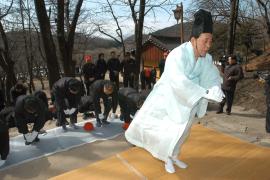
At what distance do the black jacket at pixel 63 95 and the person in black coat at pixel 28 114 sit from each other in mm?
772

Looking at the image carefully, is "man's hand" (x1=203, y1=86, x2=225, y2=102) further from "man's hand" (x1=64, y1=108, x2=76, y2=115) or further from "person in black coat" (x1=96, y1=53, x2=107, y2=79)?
"person in black coat" (x1=96, y1=53, x2=107, y2=79)

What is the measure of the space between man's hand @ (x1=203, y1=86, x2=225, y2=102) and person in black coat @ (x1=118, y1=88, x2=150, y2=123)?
99.5 inches

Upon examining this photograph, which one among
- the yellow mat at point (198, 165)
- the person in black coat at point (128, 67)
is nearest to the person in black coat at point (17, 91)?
the yellow mat at point (198, 165)

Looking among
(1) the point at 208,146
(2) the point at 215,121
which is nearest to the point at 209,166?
(1) the point at 208,146

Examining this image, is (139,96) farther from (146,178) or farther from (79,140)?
(146,178)

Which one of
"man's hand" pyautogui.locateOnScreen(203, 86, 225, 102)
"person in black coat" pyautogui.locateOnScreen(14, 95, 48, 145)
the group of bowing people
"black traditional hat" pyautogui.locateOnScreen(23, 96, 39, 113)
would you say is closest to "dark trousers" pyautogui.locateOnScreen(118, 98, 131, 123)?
the group of bowing people

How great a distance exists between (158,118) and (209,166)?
3.52ft

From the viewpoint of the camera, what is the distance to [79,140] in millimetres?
5773

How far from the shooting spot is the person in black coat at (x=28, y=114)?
17.0 feet

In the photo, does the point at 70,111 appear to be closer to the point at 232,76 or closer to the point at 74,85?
the point at 74,85

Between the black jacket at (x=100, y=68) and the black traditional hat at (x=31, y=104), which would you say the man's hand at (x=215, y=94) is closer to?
the black traditional hat at (x=31, y=104)

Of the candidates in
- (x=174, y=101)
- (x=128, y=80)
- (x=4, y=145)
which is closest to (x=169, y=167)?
(x=174, y=101)

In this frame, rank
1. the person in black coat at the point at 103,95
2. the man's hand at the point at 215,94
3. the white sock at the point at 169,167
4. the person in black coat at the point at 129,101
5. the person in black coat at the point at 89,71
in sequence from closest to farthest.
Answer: the man's hand at the point at 215,94, the white sock at the point at 169,167, the person in black coat at the point at 129,101, the person in black coat at the point at 103,95, the person in black coat at the point at 89,71

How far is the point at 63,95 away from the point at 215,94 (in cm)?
373
